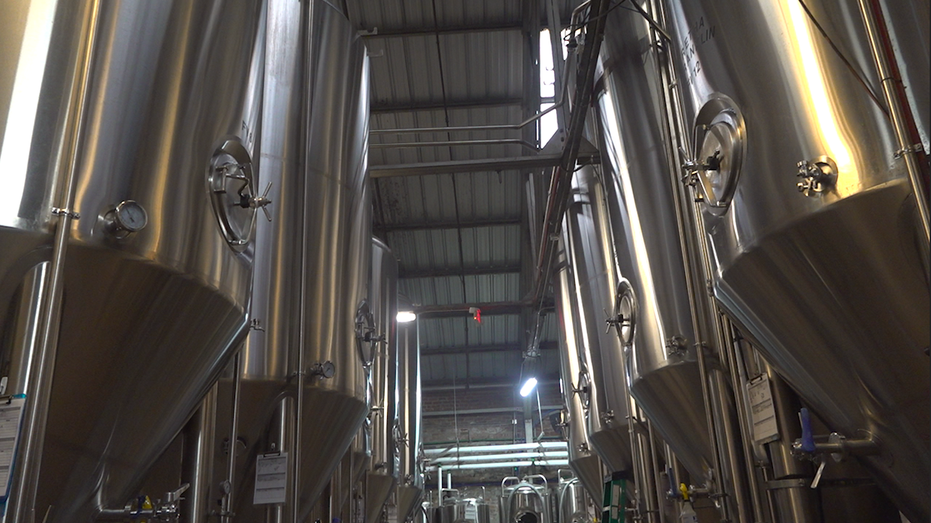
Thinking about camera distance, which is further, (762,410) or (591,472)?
(591,472)

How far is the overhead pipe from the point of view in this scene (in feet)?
15.5

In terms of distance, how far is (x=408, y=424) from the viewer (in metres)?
9.53

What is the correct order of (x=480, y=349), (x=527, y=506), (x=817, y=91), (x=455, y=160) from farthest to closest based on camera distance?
1. (x=480, y=349)
2. (x=527, y=506)
3. (x=455, y=160)
4. (x=817, y=91)

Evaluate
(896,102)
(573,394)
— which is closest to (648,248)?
(896,102)

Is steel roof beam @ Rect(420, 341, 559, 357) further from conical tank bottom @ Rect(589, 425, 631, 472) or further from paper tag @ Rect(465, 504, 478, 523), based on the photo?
conical tank bottom @ Rect(589, 425, 631, 472)

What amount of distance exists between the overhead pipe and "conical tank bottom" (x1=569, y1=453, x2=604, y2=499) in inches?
81.8

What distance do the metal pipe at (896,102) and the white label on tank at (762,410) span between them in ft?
3.66

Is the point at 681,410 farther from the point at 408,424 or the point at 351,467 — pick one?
the point at 408,424

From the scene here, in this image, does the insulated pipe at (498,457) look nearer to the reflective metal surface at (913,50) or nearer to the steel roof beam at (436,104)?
the steel roof beam at (436,104)

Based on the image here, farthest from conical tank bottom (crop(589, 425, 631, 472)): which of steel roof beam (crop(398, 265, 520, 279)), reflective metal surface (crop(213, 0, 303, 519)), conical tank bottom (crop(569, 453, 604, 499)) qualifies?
steel roof beam (crop(398, 265, 520, 279))

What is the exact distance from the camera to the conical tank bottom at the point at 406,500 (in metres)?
9.48

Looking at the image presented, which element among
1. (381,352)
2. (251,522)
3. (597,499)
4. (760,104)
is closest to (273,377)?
(251,522)

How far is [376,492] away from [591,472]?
2.17 metres

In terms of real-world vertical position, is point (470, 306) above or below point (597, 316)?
above
